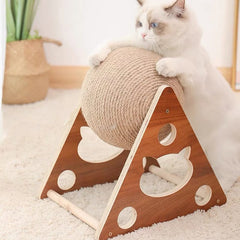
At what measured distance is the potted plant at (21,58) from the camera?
269 centimetres

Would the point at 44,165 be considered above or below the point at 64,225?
below

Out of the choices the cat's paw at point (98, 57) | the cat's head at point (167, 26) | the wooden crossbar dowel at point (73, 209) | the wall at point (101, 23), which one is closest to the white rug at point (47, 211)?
the wooden crossbar dowel at point (73, 209)

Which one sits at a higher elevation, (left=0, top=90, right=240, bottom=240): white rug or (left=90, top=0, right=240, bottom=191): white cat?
(left=90, top=0, right=240, bottom=191): white cat

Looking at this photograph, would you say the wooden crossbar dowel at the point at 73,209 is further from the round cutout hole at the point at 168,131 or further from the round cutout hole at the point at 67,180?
the round cutout hole at the point at 168,131

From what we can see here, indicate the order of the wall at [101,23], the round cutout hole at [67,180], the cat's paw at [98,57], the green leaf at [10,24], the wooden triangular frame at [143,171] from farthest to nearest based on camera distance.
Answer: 1. the wall at [101,23]
2. the green leaf at [10,24]
3. the round cutout hole at [67,180]
4. the cat's paw at [98,57]
5. the wooden triangular frame at [143,171]

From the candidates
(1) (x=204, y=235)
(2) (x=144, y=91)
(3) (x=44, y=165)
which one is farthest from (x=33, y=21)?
(1) (x=204, y=235)

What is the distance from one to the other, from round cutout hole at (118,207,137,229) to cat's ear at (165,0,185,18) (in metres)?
Answer: 0.60

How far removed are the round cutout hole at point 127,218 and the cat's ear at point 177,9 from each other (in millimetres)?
604

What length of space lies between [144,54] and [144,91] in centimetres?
14

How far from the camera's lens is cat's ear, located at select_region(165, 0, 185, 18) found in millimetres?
1383

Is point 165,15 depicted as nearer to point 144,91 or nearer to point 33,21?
point 144,91

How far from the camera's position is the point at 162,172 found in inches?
67.4

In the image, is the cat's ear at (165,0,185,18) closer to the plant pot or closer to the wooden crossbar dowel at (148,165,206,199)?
the wooden crossbar dowel at (148,165,206,199)

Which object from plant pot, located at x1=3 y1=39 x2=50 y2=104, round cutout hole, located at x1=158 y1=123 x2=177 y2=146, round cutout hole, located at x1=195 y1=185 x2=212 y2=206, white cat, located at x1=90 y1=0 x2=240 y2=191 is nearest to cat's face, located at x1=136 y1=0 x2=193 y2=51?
white cat, located at x1=90 y1=0 x2=240 y2=191
